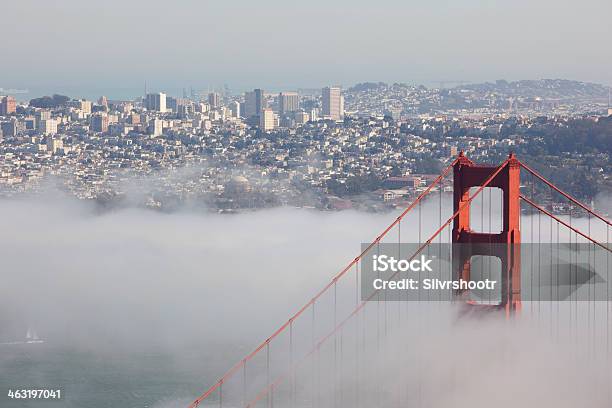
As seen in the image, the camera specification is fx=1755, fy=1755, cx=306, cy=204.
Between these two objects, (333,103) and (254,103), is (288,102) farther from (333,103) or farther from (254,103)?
(333,103)

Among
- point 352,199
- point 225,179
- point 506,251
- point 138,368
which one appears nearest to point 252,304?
point 138,368

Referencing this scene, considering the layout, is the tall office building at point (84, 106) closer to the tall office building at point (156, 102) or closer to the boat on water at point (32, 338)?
the tall office building at point (156, 102)

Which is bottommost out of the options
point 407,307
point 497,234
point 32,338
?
point 32,338

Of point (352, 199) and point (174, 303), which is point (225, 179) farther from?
point (174, 303)

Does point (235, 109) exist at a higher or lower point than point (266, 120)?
higher

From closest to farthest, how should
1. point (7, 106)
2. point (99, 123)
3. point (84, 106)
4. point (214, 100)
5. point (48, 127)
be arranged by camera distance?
point (48, 127) < point (99, 123) < point (7, 106) < point (84, 106) < point (214, 100)

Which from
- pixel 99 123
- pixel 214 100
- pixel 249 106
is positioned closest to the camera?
pixel 99 123

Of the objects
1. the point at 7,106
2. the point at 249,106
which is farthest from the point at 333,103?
the point at 7,106

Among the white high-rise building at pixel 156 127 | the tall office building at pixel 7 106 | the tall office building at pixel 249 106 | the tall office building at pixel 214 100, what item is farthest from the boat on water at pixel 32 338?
the tall office building at pixel 214 100
